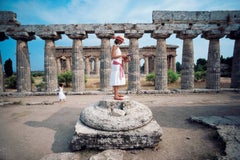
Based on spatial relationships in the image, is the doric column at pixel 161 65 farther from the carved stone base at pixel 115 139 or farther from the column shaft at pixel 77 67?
the carved stone base at pixel 115 139

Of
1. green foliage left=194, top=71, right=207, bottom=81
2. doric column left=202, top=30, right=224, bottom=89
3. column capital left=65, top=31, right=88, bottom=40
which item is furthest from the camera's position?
green foliage left=194, top=71, right=207, bottom=81

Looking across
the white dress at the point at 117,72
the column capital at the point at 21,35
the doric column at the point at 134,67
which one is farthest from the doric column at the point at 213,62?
the column capital at the point at 21,35

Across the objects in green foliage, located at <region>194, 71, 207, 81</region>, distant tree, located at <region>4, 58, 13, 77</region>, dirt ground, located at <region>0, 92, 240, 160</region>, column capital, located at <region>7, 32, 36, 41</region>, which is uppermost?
column capital, located at <region>7, 32, 36, 41</region>

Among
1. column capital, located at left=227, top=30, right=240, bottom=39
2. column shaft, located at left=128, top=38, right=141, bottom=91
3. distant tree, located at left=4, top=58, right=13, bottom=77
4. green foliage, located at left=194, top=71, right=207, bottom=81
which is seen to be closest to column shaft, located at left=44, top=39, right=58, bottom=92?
column shaft, located at left=128, top=38, right=141, bottom=91

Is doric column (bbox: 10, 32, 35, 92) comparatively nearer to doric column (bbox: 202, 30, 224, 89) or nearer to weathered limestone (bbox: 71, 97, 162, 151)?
weathered limestone (bbox: 71, 97, 162, 151)

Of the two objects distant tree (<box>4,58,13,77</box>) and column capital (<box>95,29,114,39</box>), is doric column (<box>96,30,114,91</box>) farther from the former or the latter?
distant tree (<box>4,58,13,77</box>)

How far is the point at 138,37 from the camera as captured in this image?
36.7 feet

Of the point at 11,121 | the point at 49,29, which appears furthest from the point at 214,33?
the point at 11,121

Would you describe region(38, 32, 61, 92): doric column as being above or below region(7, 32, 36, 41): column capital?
below

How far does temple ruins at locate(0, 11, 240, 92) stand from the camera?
10844mm

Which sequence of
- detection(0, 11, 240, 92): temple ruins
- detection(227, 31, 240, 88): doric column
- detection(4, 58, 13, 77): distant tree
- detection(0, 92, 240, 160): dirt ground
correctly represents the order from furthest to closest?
detection(4, 58, 13, 77): distant tree < detection(227, 31, 240, 88): doric column < detection(0, 11, 240, 92): temple ruins < detection(0, 92, 240, 160): dirt ground

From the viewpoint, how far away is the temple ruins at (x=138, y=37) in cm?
1084

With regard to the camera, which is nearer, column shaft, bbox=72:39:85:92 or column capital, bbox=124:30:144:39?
column capital, bbox=124:30:144:39

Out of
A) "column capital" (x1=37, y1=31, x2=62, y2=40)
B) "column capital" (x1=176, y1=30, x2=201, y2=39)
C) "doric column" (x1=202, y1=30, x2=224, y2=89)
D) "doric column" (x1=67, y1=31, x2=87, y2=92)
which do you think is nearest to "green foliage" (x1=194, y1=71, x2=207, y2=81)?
"doric column" (x1=202, y1=30, x2=224, y2=89)
